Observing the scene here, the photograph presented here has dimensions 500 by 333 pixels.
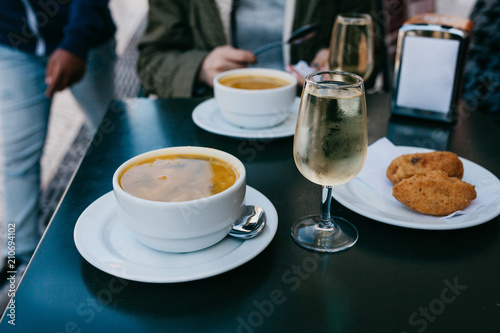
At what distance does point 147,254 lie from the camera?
0.59 metres

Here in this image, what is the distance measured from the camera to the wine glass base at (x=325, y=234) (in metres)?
0.64

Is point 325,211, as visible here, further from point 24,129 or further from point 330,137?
point 24,129

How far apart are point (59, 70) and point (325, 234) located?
4.64 feet

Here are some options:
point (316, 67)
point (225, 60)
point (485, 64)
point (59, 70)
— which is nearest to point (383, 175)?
point (316, 67)

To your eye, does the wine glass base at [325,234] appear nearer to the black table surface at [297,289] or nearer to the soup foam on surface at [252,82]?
the black table surface at [297,289]

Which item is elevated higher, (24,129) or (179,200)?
(179,200)

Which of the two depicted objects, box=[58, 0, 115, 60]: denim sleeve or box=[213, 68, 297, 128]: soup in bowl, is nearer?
box=[213, 68, 297, 128]: soup in bowl

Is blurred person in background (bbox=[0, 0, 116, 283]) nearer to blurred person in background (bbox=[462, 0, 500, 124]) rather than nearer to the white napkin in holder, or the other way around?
the white napkin in holder

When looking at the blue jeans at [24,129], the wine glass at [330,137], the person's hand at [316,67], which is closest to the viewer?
the wine glass at [330,137]

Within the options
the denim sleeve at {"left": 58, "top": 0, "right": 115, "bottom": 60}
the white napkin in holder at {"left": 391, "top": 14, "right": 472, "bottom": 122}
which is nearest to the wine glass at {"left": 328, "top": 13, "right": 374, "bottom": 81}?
the white napkin in holder at {"left": 391, "top": 14, "right": 472, "bottom": 122}

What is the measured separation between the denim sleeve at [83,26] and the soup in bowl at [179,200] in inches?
50.2

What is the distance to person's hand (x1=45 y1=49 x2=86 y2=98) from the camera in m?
1.69

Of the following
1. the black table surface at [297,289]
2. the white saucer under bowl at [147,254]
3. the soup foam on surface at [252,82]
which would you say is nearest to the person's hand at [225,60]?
the soup foam on surface at [252,82]

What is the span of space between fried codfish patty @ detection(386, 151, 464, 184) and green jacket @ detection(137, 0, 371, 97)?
3.04 feet
